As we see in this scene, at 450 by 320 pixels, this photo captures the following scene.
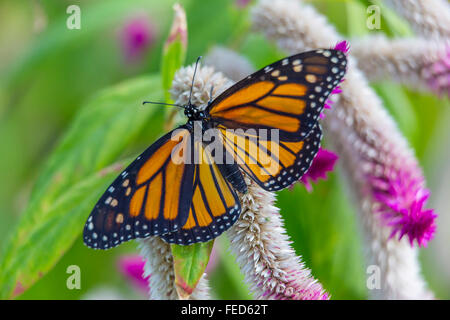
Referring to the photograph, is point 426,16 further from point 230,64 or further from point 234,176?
point 234,176

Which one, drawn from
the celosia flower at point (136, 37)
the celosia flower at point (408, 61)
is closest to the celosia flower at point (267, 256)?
the celosia flower at point (408, 61)

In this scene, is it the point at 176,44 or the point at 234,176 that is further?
the point at 176,44

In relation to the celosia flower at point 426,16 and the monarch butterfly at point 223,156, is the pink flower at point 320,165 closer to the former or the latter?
the monarch butterfly at point 223,156

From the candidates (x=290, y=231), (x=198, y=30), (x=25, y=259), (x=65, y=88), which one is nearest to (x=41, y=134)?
(x=65, y=88)

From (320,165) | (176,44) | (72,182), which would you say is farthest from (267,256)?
(72,182)

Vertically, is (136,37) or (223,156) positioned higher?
(136,37)

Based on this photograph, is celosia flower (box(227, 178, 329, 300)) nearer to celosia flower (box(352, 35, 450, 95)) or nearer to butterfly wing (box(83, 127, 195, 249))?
butterfly wing (box(83, 127, 195, 249))

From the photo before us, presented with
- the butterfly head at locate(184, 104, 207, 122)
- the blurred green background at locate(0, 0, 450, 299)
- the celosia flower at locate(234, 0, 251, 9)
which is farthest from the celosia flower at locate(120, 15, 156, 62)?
the butterfly head at locate(184, 104, 207, 122)
